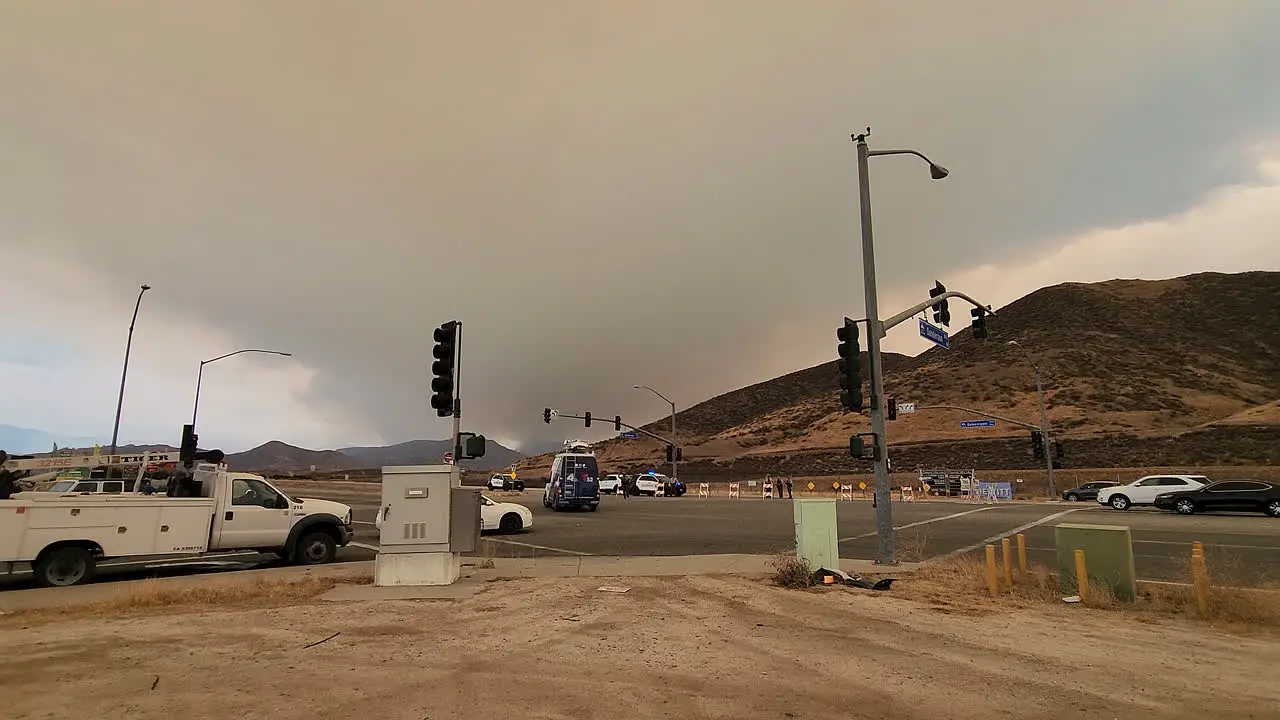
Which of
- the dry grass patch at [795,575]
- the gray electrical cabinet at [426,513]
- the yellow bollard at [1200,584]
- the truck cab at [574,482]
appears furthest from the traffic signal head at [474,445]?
the truck cab at [574,482]

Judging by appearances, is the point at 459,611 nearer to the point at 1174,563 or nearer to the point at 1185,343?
the point at 1174,563

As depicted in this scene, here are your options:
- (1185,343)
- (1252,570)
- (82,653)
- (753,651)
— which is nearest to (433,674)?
(753,651)

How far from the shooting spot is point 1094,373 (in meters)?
85.1

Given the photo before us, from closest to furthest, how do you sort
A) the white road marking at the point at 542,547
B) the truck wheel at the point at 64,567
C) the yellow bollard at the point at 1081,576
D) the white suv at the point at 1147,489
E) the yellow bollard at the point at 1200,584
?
the yellow bollard at the point at 1200,584 → the yellow bollard at the point at 1081,576 → the truck wheel at the point at 64,567 → the white road marking at the point at 542,547 → the white suv at the point at 1147,489

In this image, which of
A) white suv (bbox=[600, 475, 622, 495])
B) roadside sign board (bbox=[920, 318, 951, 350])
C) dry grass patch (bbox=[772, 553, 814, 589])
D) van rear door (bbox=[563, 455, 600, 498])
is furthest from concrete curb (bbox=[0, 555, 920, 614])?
white suv (bbox=[600, 475, 622, 495])

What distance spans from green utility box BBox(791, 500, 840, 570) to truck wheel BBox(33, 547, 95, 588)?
13.5 m

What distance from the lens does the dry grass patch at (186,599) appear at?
934cm

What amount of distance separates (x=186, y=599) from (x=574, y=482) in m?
25.3

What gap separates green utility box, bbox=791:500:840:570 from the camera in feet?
42.8

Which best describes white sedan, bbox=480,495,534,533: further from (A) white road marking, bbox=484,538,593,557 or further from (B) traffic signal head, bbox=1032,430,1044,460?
(B) traffic signal head, bbox=1032,430,1044,460

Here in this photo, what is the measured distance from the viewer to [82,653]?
696 centimetres

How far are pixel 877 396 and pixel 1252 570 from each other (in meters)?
7.55

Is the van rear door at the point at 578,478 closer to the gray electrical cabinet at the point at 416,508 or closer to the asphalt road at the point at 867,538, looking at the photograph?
the asphalt road at the point at 867,538

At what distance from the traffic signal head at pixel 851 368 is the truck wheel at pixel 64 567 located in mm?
15388
